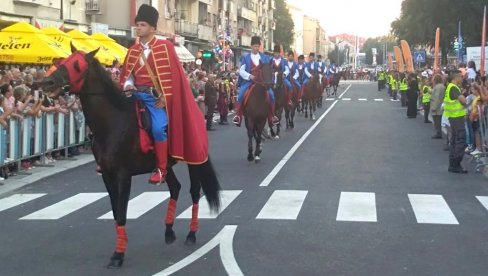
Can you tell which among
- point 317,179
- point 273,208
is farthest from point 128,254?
point 317,179

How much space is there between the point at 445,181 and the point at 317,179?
7.35 ft

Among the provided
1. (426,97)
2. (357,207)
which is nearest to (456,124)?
(357,207)

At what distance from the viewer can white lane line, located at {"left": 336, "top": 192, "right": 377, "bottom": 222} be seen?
32.3 feet

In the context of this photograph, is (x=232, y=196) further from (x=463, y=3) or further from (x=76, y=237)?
(x=463, y=3)

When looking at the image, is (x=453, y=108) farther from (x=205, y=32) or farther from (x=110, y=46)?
(x=205, y=32)

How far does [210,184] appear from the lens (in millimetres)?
8609

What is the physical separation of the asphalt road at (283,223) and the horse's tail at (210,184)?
40 centimetres

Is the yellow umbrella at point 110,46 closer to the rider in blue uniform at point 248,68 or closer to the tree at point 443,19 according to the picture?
the rider in blue uniform at point 248,68

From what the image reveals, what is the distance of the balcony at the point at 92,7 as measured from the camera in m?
42.8

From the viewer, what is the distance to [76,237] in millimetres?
8812

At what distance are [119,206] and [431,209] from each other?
486 centimetres

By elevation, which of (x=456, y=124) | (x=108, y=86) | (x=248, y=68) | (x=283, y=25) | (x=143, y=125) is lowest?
(x=456, y=124)

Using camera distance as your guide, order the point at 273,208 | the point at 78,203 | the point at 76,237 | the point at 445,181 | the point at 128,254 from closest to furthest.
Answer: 1. the point at 128,254
2. the point at 76,237
3. the point at 273,208
4. the point at 78,203
5. the point at 445,181

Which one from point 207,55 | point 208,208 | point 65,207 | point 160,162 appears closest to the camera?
point 160,162
